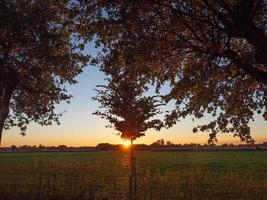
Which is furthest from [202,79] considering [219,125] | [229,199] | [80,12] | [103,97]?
[103,97]

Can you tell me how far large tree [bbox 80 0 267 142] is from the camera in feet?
49.8

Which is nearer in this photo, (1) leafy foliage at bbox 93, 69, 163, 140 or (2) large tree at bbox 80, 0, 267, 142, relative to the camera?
(2) large tree at bbox 80, 0, 267, 142

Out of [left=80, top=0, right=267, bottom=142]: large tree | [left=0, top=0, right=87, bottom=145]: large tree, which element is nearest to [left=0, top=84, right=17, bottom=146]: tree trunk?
[left=0, top=0, right=87, bottom=145]: large tree

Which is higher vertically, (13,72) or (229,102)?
(13,72)

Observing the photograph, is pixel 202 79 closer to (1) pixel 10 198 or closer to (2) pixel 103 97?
(1) pixel 10 198

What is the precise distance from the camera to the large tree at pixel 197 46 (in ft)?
49.8

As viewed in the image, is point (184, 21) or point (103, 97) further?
point (103, 97)

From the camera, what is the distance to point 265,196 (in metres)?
22.2

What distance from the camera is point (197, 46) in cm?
1667

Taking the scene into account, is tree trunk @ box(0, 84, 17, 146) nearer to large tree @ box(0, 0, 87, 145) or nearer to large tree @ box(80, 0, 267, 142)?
large tree @ box(0, 0, 87, 145)

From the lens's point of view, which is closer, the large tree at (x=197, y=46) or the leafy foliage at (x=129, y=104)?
the large tree at (x=197, y=46)

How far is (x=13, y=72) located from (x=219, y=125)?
1051 cm

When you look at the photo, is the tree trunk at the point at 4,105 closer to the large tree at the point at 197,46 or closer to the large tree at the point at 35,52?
the large tree at the point at 35,52

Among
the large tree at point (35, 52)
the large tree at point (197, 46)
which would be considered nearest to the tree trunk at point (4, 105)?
the large tree at point (35, 52)
